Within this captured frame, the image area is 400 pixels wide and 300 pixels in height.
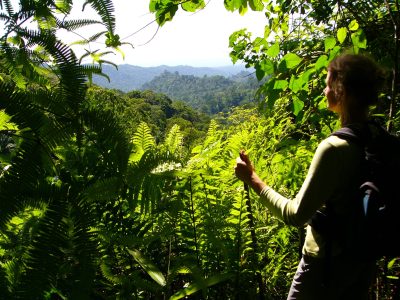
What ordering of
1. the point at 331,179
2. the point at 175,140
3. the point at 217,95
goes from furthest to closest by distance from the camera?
1. the point at 217,95
2. the point at 175,140
3. the point at 331,179

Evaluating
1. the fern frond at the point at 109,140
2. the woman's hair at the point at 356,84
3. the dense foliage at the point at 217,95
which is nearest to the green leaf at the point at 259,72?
the woman's hair at the point at 356,84

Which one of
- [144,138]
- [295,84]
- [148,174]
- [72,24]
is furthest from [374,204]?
[144,138]

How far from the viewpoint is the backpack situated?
1166 millimetres

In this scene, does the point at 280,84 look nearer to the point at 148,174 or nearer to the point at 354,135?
the point at 354,135

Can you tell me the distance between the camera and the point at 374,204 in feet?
3.85

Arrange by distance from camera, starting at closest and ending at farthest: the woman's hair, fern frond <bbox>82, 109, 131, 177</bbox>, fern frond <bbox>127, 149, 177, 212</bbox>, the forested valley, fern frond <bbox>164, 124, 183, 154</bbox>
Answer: the forested valley
fern frond <bbox>82, 109, 131, 177</bbox>
fern frond <bbox>127, 149, 177, 212</bbox>
the woman's hair
fern frond <bbox>164, 124, 183, 154</bbox>

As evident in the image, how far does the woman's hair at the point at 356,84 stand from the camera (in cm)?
138

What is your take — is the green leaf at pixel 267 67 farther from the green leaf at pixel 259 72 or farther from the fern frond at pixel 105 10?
the fern frond at pixel 105 10

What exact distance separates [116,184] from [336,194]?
2.73 feet

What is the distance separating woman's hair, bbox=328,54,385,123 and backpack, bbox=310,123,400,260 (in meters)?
0.09

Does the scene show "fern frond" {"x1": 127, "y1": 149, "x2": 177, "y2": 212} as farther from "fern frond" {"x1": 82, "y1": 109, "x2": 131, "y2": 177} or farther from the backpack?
the backpack

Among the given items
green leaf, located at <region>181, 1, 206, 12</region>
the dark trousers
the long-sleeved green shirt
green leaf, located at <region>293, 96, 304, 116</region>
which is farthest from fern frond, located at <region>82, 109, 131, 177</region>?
green leaf, located at <region>293, 96, 304, 116</region>

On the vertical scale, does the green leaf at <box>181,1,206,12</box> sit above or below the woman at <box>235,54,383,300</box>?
above

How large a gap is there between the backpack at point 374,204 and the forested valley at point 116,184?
469 millimetres
